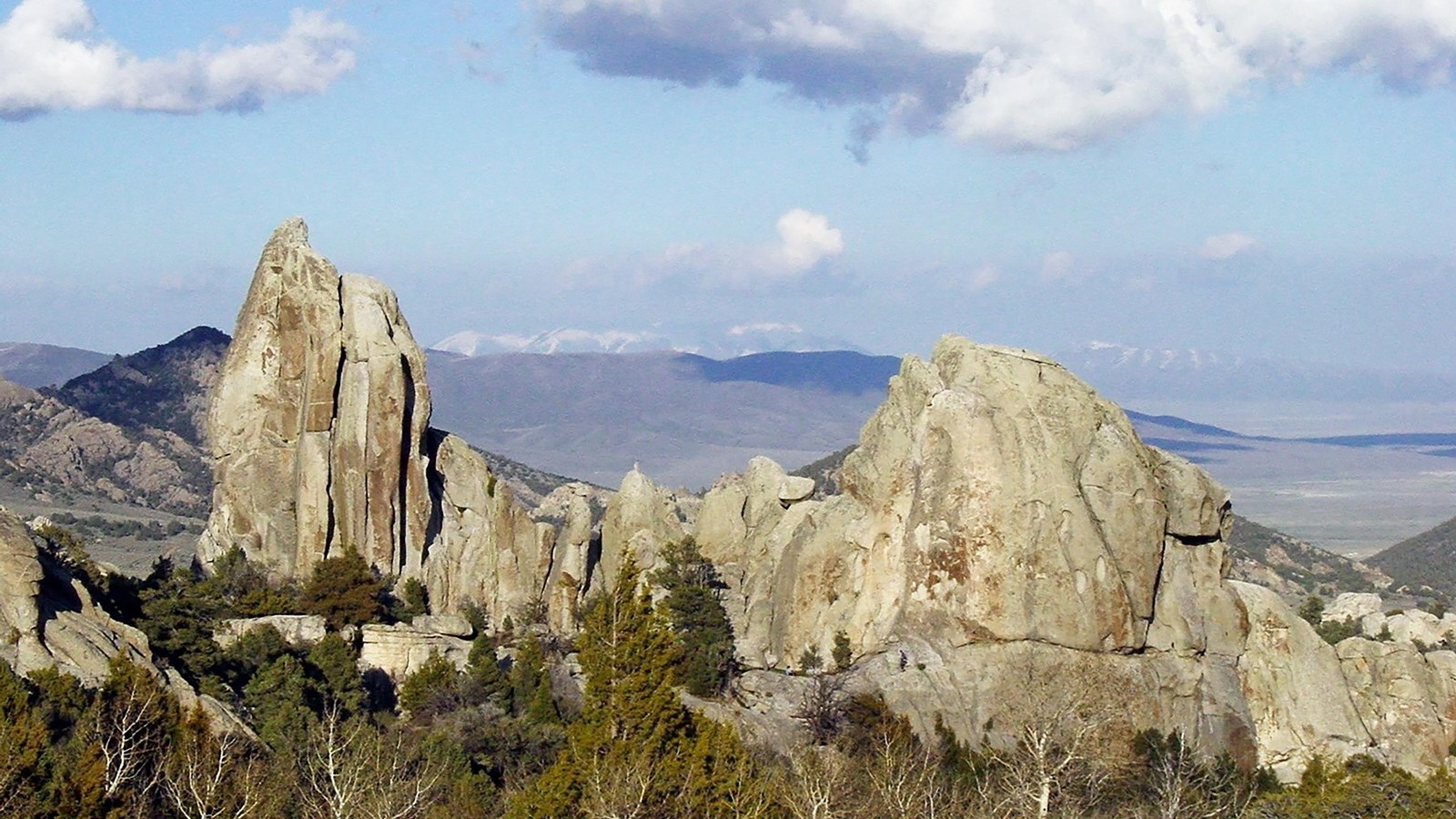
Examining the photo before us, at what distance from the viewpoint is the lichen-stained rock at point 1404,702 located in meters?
57.4

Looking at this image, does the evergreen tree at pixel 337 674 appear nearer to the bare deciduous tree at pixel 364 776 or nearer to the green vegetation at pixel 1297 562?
the bare deciduous tree at pixel 364 776

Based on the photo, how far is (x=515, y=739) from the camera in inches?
1951

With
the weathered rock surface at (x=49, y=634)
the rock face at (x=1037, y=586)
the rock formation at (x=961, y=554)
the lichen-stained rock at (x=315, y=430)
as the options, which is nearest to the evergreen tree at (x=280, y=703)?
the weathered rock surface at (x=49, y=634)

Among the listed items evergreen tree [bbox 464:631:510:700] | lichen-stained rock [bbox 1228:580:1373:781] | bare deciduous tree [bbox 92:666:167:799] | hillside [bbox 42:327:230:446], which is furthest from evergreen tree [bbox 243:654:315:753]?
hillside [bbox 42:327:230:446]

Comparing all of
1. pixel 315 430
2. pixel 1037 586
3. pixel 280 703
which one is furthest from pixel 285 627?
pixel 1037 586

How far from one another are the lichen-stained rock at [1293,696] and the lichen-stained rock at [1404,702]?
1066 mm

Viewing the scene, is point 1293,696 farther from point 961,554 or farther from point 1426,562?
point 1426,562

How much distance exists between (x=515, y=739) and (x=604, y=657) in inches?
676

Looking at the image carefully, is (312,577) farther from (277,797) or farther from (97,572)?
(277,797)

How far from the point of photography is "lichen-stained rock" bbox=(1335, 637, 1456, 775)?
57.4 metres

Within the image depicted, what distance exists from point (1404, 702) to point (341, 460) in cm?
3825

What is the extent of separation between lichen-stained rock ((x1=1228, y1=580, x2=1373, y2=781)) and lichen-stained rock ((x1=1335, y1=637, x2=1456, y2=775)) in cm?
107

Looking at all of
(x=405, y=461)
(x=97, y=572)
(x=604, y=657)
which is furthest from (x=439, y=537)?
(x=604, y=657)

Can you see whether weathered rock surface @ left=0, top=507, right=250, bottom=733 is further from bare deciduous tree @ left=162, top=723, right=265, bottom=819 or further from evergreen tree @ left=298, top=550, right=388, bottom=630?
evergreen tree @ left=298, top=550, right=388, bottom=630
